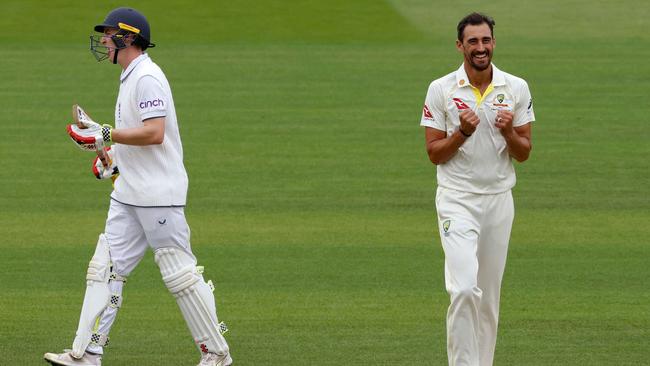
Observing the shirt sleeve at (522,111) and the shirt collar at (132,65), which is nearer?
the shirt sleeve at (522,111)

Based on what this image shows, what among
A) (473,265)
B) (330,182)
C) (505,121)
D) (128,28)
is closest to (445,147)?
(505,121)

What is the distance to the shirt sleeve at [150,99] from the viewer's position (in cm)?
745

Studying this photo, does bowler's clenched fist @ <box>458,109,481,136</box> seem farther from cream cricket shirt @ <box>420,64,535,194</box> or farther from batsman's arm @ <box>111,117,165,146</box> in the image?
batsman's arm @ <box>111,117,165,146</box>

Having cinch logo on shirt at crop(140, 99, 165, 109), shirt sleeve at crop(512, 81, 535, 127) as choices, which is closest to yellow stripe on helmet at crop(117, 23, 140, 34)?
cinch logo on shirt at crop(140, 99, 165, 109)

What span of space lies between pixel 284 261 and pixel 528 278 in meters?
1.80

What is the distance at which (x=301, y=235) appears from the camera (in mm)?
11211

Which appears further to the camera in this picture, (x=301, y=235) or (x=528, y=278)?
(x=301, y=235)

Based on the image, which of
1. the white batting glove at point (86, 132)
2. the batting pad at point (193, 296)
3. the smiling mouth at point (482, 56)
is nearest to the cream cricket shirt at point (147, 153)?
the white batting glove at point (86, 132)

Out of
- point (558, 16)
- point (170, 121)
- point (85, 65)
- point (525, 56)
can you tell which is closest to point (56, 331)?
point (170, 121)

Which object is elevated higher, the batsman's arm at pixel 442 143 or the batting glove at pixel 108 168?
the batsman's arm at pixel 442 143

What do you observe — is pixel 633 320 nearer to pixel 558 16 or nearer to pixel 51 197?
pixel 51 197

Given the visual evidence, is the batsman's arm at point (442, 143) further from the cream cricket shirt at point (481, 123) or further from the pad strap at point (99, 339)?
the pad strap at point (99, 339)

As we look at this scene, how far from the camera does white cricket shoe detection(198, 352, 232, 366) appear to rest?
764 centimetres

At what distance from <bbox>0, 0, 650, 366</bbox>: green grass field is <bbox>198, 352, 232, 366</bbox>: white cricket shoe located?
11.5 inches
